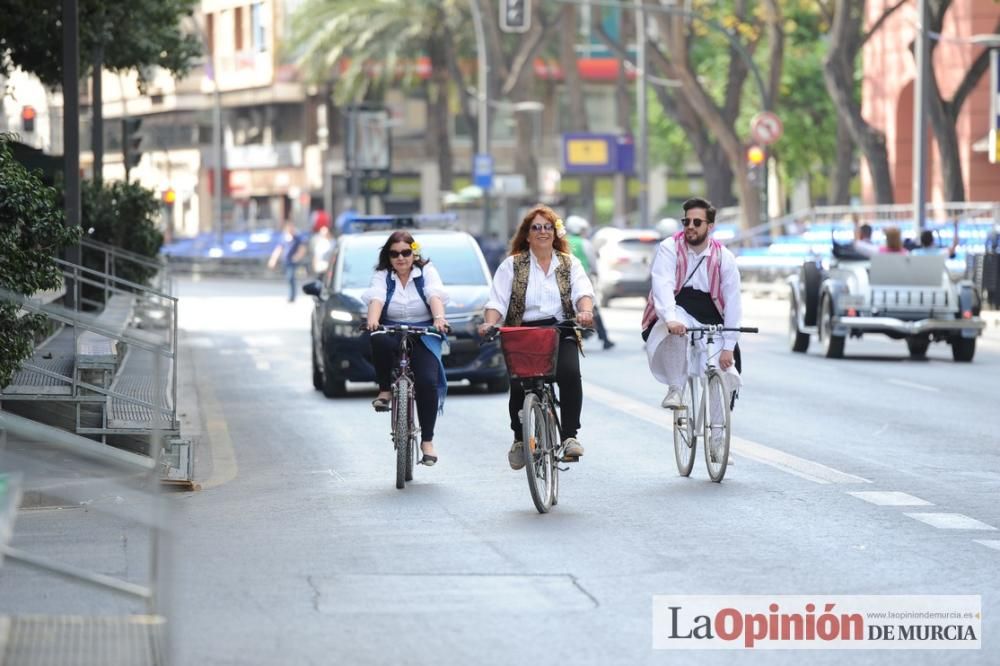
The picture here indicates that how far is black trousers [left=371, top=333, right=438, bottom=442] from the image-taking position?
13.4 meters

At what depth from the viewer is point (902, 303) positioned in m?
25.8

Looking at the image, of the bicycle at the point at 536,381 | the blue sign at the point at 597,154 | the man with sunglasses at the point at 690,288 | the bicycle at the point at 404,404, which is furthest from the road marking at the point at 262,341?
the blue sign at the point at 597,154

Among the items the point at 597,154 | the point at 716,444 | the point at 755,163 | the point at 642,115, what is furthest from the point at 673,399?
the point at 597,154

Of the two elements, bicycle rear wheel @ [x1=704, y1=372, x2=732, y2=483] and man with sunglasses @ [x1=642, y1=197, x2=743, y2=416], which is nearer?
bicycle rear wheel @ [x1=704, y1=372, x2=732, y2=483]

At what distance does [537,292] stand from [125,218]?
17.7m

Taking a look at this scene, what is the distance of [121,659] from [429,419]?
6.52m

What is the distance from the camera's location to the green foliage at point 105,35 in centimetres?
2200

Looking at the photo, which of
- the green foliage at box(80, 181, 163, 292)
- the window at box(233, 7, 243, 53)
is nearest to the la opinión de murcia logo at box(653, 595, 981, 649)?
the green foliage at box(80, 181, 163, 292)

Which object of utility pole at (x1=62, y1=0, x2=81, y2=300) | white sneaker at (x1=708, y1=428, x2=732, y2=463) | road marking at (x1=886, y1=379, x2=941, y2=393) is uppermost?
utility pole at (x1=62, y1=0, x2=81, y2=300)

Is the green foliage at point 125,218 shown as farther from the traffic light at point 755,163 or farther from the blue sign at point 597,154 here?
the blue sign at point 597,154

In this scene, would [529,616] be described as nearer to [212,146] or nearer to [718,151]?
[718,151]

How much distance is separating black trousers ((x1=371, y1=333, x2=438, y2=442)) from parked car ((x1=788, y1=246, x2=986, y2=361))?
1288 centimetres

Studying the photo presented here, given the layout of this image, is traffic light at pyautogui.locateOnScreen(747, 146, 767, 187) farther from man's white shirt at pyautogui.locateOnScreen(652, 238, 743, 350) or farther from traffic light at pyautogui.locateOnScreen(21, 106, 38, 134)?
man's white shirt at pyautogui.locateOnScreen(652, 238, 743, 350)

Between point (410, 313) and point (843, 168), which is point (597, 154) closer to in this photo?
point (843, 168)
